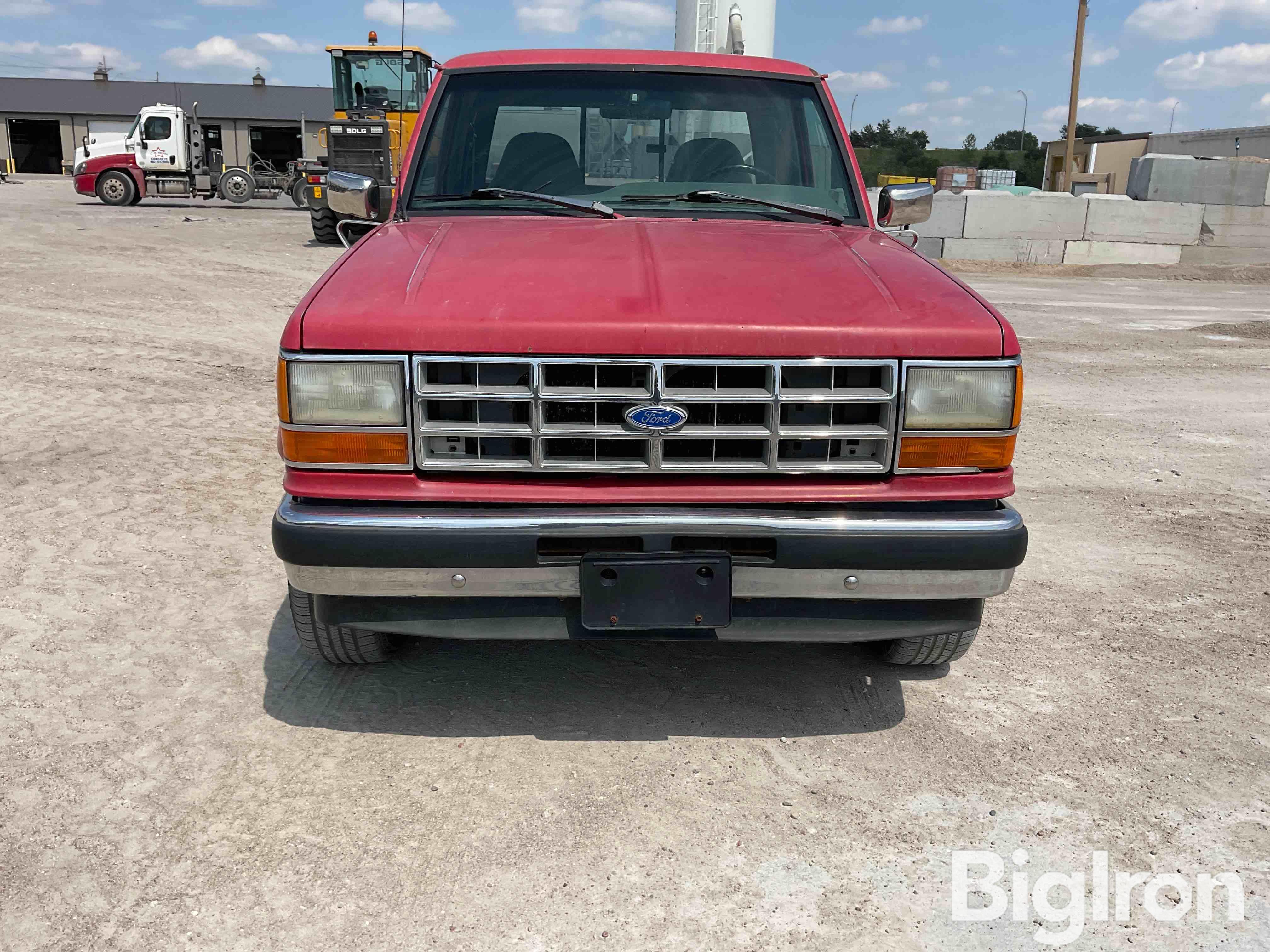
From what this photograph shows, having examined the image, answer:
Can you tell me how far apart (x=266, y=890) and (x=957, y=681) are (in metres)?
2.26

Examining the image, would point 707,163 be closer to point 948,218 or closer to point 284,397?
point 284,397

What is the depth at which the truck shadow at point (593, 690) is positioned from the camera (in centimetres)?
318

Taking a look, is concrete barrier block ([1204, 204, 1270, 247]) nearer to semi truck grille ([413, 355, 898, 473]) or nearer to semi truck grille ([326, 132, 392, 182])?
semi truck grille ([326, 132, 392, 182])

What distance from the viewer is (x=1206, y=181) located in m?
21.8

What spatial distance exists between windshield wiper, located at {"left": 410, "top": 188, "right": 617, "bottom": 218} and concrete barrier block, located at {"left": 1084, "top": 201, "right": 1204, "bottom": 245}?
66.6 ft

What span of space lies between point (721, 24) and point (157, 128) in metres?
19.4

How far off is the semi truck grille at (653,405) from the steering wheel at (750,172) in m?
1.52

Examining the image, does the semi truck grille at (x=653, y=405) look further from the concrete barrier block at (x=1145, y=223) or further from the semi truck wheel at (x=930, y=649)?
the concrete barrier block at (x=1145, y=223)

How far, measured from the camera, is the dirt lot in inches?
92.5

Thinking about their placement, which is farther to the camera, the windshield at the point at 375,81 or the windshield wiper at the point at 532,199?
the windshield at the point at 375,81

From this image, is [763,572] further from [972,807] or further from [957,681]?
[957,681]

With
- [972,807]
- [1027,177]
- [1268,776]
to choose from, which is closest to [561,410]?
[972,807]

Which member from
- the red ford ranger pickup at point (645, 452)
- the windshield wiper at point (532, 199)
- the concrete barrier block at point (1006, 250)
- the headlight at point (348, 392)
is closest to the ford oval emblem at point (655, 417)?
the red ford ranger pickup at point (645, 452)

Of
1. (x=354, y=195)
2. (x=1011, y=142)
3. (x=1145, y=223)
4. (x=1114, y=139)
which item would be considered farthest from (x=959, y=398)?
(x=1011, y=142)
